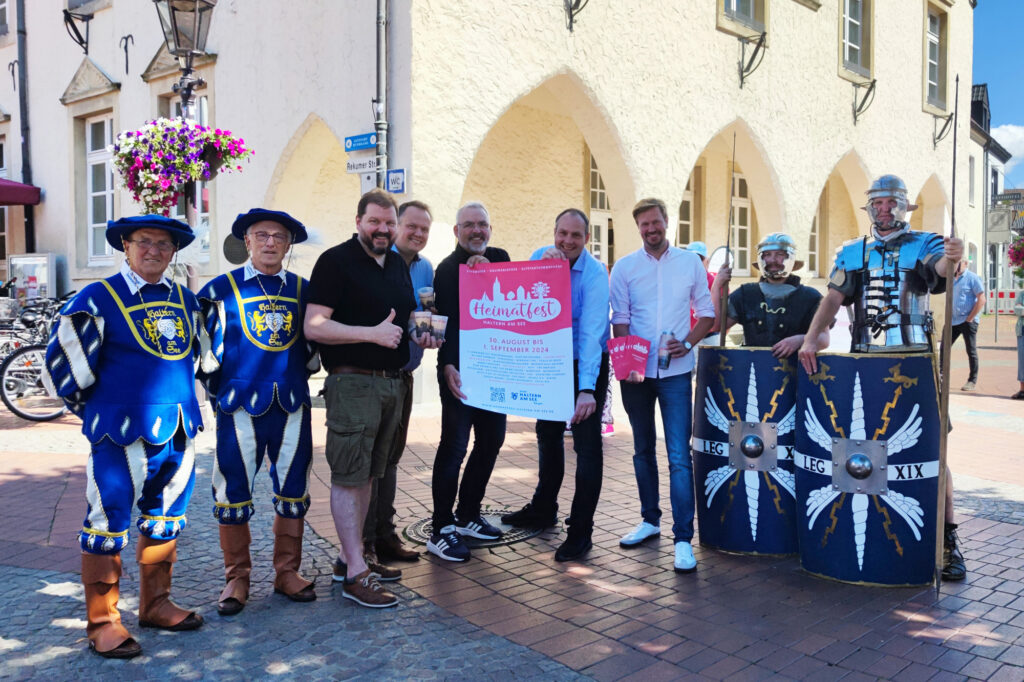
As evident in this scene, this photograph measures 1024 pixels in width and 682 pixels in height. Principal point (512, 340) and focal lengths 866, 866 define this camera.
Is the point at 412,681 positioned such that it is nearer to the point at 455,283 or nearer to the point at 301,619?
the point at 301,619

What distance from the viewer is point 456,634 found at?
359cm

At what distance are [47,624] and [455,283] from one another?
96.4 inches

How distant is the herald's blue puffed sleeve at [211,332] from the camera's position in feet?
12.3

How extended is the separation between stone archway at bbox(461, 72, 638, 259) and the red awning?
779 centimetres

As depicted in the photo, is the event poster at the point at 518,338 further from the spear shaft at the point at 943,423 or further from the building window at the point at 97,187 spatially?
the building window at the point at 97,187

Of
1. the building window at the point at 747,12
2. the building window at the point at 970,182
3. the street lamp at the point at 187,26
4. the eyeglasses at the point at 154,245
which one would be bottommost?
the eyeglasses at the point at 154,245

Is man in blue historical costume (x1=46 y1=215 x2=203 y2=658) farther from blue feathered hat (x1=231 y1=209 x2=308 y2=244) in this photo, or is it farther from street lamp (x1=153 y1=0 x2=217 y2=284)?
street lamp (x1=153 y1=0 x2=217 y2=284)

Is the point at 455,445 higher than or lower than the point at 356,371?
lower

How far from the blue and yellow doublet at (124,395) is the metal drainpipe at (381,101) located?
20.3 feet

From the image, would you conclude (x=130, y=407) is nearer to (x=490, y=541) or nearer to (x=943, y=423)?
(x=490, y=541)

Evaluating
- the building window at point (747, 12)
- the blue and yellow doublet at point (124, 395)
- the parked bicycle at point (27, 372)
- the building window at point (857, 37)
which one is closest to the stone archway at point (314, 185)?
the parked bicycle at point (27, 372)

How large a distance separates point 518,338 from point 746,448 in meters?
1.31

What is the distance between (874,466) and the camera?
4.02m

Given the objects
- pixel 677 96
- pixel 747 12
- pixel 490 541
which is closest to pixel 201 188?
pixel 677 96
